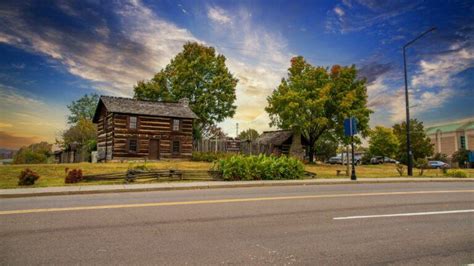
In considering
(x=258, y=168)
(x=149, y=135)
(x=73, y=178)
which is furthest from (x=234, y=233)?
(x=149, y=135)

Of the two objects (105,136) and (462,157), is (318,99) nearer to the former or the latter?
(105,136)

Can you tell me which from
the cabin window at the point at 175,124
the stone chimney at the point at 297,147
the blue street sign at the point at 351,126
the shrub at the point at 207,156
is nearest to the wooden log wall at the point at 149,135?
the cabin window at the point at 175,124

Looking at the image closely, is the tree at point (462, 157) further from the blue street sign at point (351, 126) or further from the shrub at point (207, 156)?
the blue street sign at point (351, 126)

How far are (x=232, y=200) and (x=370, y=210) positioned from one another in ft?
13.4

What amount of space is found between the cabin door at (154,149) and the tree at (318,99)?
49.8 ft

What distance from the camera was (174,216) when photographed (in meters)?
7.19

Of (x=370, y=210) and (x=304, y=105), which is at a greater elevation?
(x=304, y=105)

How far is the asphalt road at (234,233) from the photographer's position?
4492 mm

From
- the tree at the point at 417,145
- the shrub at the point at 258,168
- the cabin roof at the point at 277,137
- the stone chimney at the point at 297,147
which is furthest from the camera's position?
the tree at the point at 417,145

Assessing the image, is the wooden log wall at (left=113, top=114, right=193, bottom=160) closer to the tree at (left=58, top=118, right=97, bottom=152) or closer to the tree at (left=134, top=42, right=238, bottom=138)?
the tree at (left=134, top=42, right=238, bottom=138)

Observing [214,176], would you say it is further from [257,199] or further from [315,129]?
[315,129]

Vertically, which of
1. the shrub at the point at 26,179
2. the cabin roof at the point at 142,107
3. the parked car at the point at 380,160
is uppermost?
the cabin roof at the point at 142,107

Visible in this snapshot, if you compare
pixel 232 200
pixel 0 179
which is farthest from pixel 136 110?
pixel 232 200

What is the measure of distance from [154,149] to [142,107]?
15.7 ft
